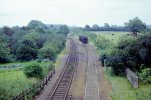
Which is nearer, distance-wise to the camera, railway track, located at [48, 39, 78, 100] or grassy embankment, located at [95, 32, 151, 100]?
grassy embankment, located at [95, 32, 151, 100]

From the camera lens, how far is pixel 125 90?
32750 mm

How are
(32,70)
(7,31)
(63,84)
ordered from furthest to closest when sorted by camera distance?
(7,31) < (63,84) < (32,70)

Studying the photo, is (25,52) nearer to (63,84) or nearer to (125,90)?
(63,84)

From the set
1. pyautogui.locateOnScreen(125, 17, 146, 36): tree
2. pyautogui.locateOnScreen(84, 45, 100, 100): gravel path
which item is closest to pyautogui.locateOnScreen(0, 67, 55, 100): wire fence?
pyautogui.locateOnScreen(84, 45, 100, 100): gravel path

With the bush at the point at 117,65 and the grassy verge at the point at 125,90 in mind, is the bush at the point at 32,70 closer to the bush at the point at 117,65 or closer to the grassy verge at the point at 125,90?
the grassy verge at the point at 125,90

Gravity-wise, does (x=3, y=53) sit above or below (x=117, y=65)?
below

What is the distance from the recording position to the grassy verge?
27.9m

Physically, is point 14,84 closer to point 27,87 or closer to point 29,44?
point 27,87

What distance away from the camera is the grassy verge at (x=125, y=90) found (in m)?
27.9

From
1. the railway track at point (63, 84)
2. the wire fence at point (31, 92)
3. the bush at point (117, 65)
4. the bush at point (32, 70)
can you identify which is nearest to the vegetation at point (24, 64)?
the bush at point (32, 70)

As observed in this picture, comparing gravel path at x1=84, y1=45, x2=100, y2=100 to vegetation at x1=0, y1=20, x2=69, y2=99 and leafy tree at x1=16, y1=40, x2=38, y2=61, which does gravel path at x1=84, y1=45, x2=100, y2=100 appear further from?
leafy tree at x1=16, y1=40, x2=38, y2=61

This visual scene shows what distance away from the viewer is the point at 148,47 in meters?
39.2

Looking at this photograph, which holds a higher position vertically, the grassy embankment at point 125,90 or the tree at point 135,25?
the tree at point 135,25

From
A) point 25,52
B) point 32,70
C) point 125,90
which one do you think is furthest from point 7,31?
point 125,90
